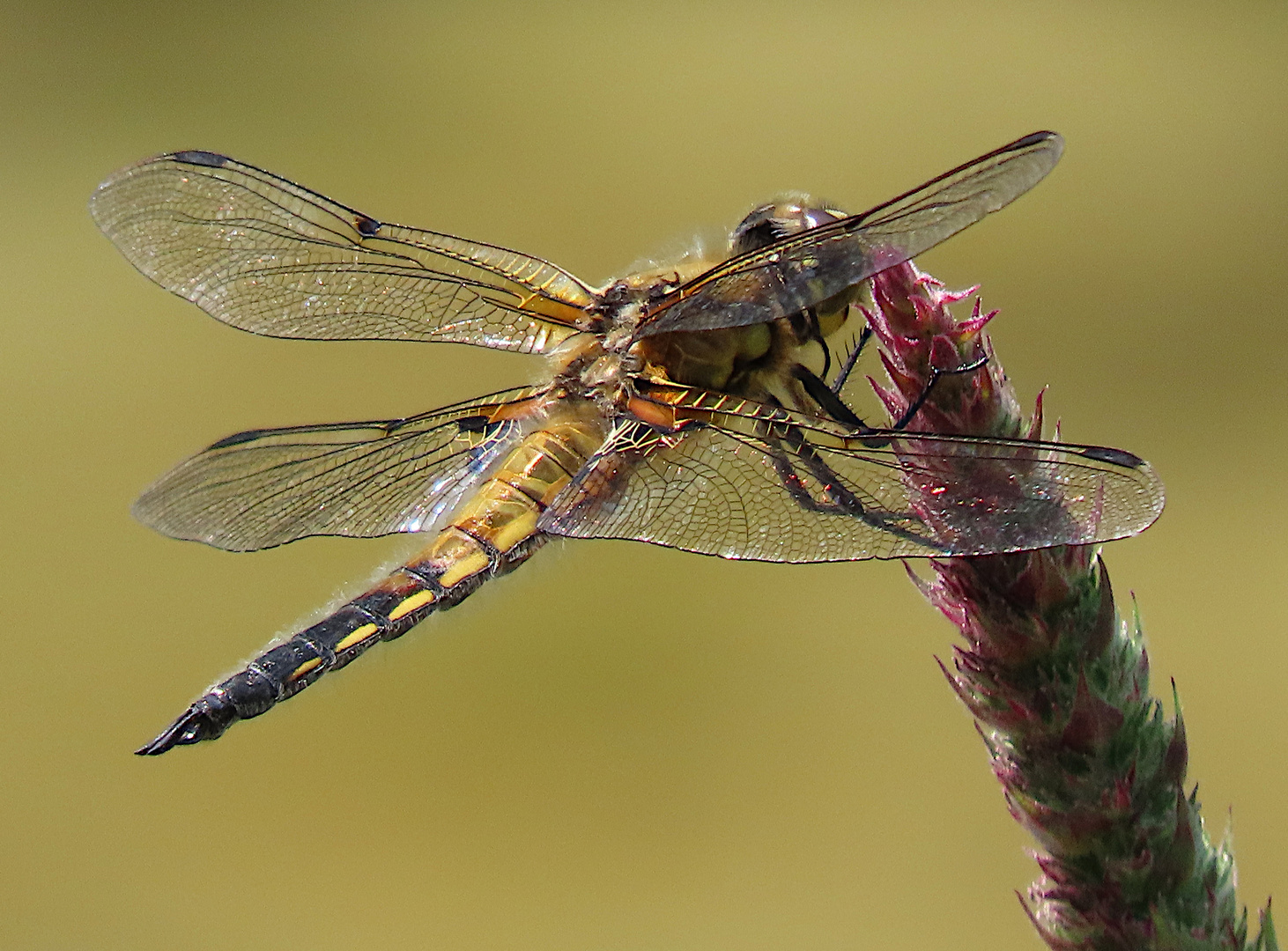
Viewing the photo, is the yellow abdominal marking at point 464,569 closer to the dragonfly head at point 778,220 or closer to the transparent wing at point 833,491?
the transparent wing at point 833,491

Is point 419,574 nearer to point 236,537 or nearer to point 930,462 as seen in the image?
point 236,537

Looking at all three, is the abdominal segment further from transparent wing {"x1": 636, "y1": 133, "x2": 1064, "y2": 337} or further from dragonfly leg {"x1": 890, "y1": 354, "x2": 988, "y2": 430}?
dragonfly leg {"x1": 890, "y1": 354, "x2": 988, "y2": 430}

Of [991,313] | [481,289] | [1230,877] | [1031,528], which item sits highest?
[481,289]

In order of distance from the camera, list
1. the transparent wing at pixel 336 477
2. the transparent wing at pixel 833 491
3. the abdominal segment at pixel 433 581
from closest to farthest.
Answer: the transparent wing at pixel 833 491, the abdominal segment at pixel 433 581, the transparent wing at pixel 336 477

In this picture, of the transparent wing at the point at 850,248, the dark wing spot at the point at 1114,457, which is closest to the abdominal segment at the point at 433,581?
the transparent wing at the point at 850,248

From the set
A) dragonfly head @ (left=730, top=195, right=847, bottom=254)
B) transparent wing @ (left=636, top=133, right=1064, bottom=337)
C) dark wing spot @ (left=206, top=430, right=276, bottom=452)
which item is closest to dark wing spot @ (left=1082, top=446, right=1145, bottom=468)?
transparent wing @ (left=636, top=133, right=1064, bottom=337)

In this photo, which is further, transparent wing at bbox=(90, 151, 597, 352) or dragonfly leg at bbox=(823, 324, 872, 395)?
transparent wing at bbox=(90, 151, 597, 352)

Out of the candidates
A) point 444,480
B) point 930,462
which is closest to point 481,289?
point 444,480

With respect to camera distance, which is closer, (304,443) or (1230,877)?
(1230,877)
